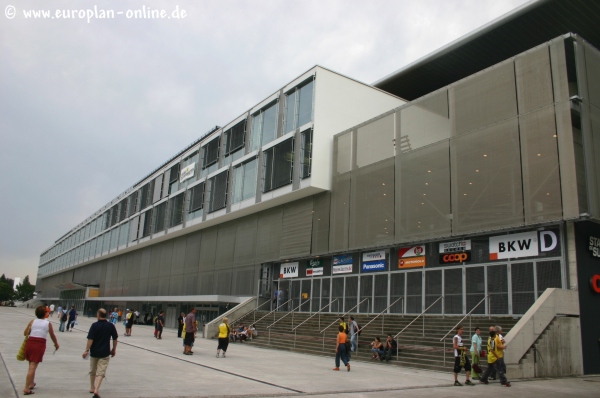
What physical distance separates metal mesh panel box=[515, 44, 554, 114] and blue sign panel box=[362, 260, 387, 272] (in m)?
10.3

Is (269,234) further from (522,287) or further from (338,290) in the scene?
(522,287)

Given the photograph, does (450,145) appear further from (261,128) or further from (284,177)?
(261,128)

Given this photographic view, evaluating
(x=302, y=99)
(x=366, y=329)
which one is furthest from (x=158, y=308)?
(x=366, y=329)

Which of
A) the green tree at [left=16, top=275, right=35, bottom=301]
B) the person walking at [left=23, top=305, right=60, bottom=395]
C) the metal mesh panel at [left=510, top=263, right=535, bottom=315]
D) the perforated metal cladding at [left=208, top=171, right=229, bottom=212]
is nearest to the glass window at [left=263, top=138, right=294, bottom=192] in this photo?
the perforated metal cladding at [left=208, top=171, right=229, bottom=212]

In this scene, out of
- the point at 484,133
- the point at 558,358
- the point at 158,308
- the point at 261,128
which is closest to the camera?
the point at 558,358

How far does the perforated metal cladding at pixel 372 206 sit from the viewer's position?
26516 millimetres

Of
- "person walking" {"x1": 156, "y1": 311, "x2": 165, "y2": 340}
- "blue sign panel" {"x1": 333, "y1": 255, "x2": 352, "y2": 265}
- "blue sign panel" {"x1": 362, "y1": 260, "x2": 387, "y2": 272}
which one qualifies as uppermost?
"blue sign panel" {"x1": 333, "y1": 255, "x2": 352, "y2": 265}

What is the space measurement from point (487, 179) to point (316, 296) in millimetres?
13469

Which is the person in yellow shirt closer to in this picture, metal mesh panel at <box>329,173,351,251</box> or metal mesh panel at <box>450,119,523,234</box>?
metal mesh panel at <box>450,119,523,234</box>

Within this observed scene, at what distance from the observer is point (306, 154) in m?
31.7

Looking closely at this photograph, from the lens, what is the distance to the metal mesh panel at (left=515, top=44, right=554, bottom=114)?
20.0m

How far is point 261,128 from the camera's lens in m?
37.7

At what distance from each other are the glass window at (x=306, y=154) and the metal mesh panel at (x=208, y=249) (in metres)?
15.3

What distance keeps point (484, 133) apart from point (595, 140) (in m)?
4.34
